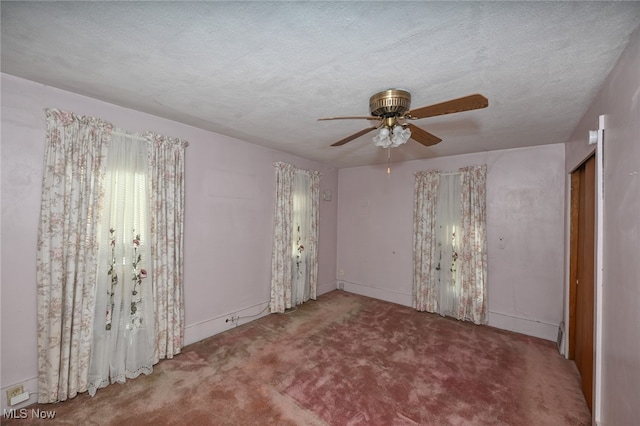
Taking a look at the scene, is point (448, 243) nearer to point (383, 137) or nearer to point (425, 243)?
point (425, 243)

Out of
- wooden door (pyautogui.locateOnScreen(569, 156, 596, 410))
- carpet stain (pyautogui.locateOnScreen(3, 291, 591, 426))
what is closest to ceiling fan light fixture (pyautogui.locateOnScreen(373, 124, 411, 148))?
wooden door (pyautogui.locateOnScreen(569, 156, 596, 410))

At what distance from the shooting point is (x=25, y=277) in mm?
1942

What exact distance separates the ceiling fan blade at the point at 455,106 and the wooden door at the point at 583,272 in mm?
1554

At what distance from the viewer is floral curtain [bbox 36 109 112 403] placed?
1.97 m

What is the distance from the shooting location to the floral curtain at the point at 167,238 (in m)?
2.55

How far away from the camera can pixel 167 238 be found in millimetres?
2641

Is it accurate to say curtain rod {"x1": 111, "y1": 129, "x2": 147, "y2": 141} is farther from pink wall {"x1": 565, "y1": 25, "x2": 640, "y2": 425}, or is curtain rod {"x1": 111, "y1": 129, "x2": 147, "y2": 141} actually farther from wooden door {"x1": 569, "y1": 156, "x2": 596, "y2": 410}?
wooden door {"x1": 569, "y1": 156, "x2": 596, "y2": 410}

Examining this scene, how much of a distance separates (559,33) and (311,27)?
128 centimetres

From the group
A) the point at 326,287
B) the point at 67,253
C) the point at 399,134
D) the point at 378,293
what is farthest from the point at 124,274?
the point at 378,293

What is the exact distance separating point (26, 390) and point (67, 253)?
1.05m

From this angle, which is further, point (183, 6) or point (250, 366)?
point (250, 366)

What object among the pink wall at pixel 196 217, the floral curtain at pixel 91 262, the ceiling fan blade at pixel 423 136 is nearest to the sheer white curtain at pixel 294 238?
the pink wall at pixel 196 217

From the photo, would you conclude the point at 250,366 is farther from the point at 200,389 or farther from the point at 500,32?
the point at 500,32

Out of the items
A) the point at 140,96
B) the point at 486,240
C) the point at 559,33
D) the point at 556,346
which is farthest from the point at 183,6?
the point at 556,346
